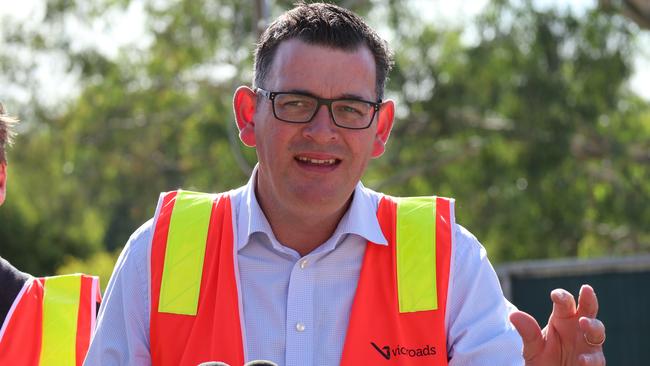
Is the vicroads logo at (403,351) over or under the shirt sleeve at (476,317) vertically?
under

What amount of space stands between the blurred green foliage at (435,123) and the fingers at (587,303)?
1518cm

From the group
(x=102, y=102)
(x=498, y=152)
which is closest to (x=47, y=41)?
(x=102, y=102)

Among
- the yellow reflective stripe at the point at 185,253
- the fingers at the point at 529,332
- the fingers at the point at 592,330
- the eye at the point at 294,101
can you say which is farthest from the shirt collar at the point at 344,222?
the fingers at the point at 592,330

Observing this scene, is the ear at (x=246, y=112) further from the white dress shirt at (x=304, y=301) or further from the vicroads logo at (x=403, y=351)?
the vicroads logo at (x=403, y=351)

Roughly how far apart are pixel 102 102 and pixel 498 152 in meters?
7.62

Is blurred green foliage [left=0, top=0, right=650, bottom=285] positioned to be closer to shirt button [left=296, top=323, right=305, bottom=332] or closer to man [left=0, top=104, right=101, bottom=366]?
man [left=0, top=104, right=101, bottom=366]

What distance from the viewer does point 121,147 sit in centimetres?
2358

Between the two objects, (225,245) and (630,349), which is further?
(630,349)

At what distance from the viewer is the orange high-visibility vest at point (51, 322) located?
370cm

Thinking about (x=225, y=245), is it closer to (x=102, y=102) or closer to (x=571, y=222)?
(x=571, y=222)

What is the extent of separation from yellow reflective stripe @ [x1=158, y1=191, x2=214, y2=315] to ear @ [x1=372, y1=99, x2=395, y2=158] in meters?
0.51

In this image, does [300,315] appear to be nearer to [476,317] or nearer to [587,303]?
[476,317]

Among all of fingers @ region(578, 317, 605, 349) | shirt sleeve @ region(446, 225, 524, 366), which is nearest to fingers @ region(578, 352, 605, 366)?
fingers @ region(578, 317, 605, 349)

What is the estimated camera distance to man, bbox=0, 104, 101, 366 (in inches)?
146
